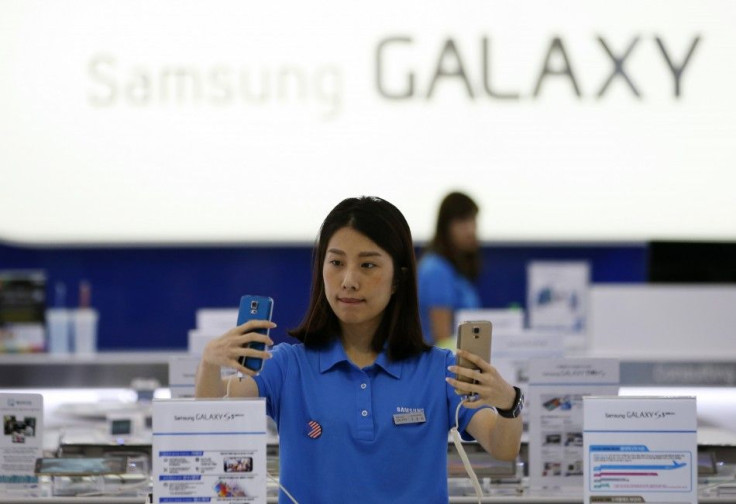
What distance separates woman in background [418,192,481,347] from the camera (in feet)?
18.1

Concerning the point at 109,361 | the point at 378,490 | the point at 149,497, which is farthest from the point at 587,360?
the point at 109,361

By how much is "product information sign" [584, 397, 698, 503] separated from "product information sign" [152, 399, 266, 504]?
647 mm

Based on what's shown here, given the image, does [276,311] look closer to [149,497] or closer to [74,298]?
[74,298]

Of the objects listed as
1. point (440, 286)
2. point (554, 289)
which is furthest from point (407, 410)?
point (554, 289)

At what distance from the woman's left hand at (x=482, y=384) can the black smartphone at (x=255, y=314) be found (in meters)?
0.37

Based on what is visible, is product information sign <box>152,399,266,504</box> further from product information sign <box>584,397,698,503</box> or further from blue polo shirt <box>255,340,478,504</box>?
product information sign <box>584,397,698,503</box>

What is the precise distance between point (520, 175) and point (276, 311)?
5.20 feet

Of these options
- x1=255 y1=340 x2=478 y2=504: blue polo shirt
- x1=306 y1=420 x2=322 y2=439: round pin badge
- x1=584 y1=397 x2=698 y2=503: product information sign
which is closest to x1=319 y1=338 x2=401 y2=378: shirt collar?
x1=255 y1=340 x2=478 y2=504: blue polo shirt

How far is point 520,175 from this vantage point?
6.98 m

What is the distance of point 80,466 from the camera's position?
3105mm

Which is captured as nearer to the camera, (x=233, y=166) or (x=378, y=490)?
(x=378, y=490)

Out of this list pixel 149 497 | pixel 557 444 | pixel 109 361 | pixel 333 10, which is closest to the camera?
pixel 149 497

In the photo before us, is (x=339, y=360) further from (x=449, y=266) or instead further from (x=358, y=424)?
(x=449, y=266)

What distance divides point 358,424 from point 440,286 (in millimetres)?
3005
